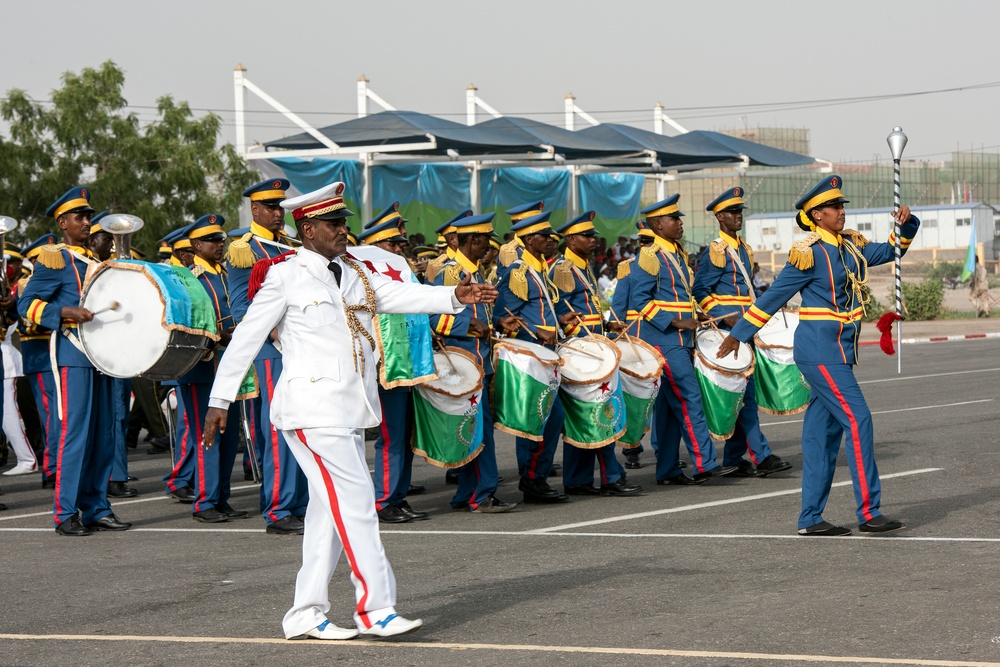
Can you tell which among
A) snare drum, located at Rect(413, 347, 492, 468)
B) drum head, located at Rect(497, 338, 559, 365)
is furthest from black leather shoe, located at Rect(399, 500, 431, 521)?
drum head, located at Rect(497, 338, 559, 365)

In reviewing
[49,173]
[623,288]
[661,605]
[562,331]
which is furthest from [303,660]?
[49,173]

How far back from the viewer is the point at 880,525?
28.5ft

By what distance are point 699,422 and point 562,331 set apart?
4.32 ft

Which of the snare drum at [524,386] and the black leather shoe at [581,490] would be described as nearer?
the snare drum at [524,386]

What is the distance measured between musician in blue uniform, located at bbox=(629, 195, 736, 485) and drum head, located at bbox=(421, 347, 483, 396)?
2.00 metres

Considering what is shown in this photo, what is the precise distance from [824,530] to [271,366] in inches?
150

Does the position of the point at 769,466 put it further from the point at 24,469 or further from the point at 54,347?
the point at 24,469

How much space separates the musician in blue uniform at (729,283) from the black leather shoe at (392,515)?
323 cm

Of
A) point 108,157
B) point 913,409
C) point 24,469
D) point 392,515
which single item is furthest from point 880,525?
point 108,157

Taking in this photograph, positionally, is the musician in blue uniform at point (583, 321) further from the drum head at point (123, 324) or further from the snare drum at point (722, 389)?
the drum head at point (123, 324)

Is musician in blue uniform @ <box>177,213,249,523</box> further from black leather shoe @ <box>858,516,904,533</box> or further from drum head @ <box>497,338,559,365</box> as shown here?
black leather shoe @ <box>858,516,904,533</box>

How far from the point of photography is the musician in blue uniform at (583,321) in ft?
36.8

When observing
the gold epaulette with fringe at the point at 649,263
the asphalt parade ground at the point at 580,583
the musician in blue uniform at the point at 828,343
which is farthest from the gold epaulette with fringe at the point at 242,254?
the gold epaulette with fringe at the point at 649,263

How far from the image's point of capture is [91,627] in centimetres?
700
